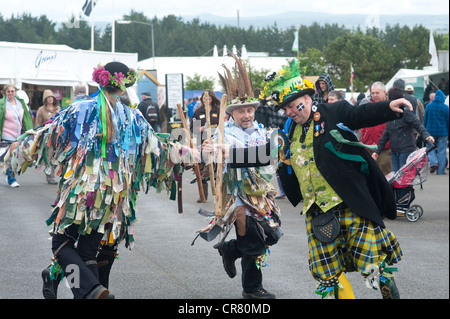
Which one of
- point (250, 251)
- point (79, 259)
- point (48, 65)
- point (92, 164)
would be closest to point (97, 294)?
point (79, 259)

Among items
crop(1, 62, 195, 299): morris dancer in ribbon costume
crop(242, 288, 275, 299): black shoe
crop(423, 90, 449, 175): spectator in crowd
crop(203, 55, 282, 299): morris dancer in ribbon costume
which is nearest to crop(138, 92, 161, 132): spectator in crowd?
crop(423, 90, 449, 175): spectator in crowd

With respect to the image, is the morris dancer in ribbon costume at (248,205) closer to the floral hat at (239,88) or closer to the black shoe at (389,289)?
the floral hat at (239,88)

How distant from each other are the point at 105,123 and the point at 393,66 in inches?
2414

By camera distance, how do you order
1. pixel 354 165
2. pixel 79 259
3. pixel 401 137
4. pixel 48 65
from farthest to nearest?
pixel 48 65 → pixel 401 137 → pixel 79 259 → pixel 354 165

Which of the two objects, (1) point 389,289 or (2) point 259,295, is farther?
(2) point 259,295

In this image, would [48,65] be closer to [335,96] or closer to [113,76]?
[335,96]

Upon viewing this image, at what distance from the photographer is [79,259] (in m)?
5.27

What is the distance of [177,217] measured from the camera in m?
10.6

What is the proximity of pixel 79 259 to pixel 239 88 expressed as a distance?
1.98m

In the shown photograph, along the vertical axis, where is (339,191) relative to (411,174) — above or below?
above

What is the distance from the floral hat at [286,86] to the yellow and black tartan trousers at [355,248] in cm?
80

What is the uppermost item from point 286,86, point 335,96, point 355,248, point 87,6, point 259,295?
point 87,6
